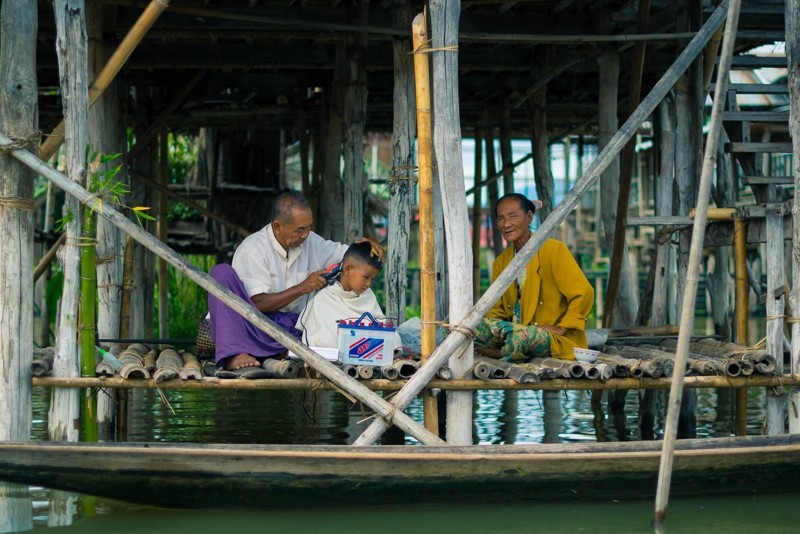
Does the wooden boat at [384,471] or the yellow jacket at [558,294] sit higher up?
the yellow jacket at [558,294]

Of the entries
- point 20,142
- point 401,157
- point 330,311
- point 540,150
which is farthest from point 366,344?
point 540,150

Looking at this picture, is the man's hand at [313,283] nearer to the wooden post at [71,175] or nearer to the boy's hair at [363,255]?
the boy's hair at [363,255]

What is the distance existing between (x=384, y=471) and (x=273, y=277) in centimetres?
162

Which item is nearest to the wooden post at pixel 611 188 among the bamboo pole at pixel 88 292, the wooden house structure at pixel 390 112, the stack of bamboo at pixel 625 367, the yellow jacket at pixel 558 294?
the wooden house structure at pixel 390 112

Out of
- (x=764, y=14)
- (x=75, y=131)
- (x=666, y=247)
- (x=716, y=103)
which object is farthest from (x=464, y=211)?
(x=764, y=14)

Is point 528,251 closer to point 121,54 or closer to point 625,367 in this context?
point 625,367

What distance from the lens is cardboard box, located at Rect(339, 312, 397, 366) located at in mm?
5629

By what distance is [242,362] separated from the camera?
5848 millimetres

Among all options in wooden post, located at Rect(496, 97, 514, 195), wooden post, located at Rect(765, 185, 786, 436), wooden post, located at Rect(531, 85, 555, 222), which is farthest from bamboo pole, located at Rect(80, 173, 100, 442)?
wooden post, located at Rect(496, 97, 514, 195)

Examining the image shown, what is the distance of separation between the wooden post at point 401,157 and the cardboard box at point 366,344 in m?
1.27

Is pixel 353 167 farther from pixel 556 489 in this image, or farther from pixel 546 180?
pixel 556 489

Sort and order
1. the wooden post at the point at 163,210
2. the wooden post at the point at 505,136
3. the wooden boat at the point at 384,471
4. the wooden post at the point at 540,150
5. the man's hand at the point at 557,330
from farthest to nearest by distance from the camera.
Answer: the wooden post at the point at 163,210, the wooden post at the point at 505,136, the wooden post at the point at 540,150, the man's hand at the point at 557,330, the wooden boat at the point at 384,471

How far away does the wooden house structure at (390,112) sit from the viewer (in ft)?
18.1

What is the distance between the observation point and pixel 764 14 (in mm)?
8406
